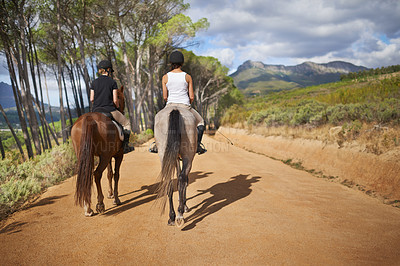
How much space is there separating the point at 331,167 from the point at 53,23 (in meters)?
20.5

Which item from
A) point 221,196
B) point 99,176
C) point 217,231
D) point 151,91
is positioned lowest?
point 221,196

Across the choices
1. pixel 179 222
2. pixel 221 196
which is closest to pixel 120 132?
pixel 179 222

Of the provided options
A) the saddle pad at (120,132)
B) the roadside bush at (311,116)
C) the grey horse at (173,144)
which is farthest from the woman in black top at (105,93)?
the roadside bush at (311,116)

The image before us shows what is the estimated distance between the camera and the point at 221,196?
17.3 ft

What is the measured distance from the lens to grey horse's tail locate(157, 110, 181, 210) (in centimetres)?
345

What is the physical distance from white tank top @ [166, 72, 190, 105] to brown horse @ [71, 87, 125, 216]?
1.34 metres

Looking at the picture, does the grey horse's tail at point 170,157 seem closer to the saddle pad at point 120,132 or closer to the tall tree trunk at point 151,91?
the saddle pad at point 120,132

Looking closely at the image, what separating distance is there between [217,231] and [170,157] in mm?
1368

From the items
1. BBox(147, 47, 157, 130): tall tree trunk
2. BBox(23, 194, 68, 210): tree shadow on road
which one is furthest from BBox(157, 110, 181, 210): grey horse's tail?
BBox(147, 47, 157, 130): tall tree trunk

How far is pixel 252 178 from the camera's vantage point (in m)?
6.95

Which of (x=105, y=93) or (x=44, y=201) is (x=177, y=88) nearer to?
(x=105, y=93)

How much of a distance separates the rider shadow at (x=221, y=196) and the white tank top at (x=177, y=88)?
2092mm

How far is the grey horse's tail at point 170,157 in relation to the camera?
11.3 feet

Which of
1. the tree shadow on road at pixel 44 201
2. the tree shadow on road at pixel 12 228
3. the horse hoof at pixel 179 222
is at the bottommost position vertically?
the horse hoof at pixel 179 222
